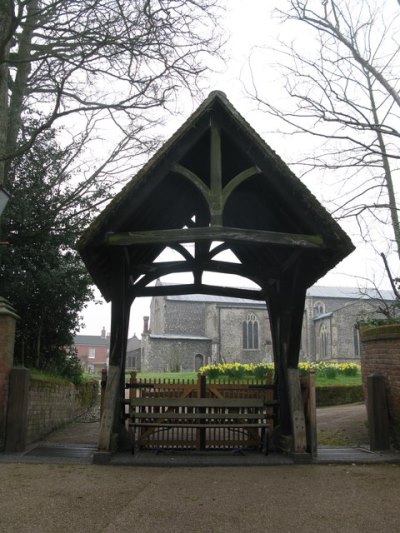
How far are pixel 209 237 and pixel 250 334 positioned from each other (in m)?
51.2

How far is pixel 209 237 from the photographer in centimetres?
693

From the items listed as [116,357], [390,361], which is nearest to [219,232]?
[116,357]

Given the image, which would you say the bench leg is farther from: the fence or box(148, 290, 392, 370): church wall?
box(148, 290, 392, 370): church wall

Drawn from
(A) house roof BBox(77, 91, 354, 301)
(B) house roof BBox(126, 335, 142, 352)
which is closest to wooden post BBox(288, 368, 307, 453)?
(A) house roof BBox(77, 91, 354, 301)

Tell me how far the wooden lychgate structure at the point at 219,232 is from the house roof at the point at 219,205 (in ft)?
0.05

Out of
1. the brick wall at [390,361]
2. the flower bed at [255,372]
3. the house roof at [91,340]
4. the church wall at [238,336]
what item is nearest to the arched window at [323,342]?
the church wall at [238,336]

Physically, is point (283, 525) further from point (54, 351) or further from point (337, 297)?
point (337, 297)

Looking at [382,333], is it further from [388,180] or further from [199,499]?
[388,180]

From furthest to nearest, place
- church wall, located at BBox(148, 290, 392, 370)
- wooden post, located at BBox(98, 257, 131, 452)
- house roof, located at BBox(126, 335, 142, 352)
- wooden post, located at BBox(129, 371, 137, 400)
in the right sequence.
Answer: house roof, located at BBox(126, 335, 142, 352) < church wall, located at BBox(148, 290, 392, 370) < wooden post, located at BBox(129, 371, 137, 400) < wooden post, located at BBox(98, 257, 131, 452)

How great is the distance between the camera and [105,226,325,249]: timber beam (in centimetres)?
696

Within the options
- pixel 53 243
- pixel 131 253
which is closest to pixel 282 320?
pixel 131 253

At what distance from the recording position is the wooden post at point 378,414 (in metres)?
8.73

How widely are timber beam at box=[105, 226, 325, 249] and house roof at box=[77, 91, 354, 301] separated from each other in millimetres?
14

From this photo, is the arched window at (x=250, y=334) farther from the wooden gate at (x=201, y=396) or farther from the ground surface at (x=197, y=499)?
the ground surface at (x=197, y=499)
